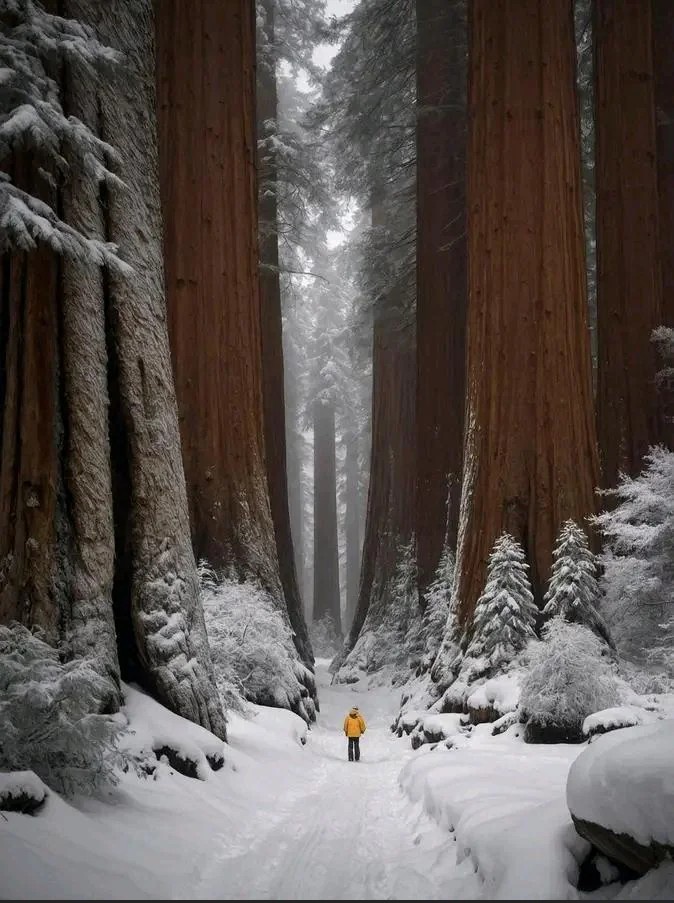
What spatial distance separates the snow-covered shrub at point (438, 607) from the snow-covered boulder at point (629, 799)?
884cm

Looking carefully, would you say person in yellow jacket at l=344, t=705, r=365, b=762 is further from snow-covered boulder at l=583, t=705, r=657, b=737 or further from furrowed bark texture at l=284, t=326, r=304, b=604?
furrowed bark texture at l=284, t=326, r=304, b=604

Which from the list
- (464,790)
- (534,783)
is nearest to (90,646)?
(464,790)

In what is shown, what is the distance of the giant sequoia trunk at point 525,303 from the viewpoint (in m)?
9.20

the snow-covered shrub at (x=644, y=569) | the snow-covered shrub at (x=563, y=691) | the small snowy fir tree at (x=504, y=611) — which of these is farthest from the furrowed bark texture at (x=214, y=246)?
the snow-covered shrub at (x=644, y=569)

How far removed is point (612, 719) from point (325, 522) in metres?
28.9

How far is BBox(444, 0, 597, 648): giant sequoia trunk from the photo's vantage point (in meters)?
9.20

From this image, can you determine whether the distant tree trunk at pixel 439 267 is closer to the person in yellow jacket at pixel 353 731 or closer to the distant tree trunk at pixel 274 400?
the distant tree trunk at pixel 274 400

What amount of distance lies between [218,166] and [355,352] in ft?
63.1

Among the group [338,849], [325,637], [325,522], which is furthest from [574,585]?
[325,522]

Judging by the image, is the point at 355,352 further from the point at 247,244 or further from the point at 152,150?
the point at 152,150

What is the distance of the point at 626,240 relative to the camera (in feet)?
37.8

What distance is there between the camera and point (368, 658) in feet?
54.6

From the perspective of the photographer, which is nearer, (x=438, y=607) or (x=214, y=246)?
(x=214, y=246)

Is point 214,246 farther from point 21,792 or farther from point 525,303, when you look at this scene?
point 21,792
